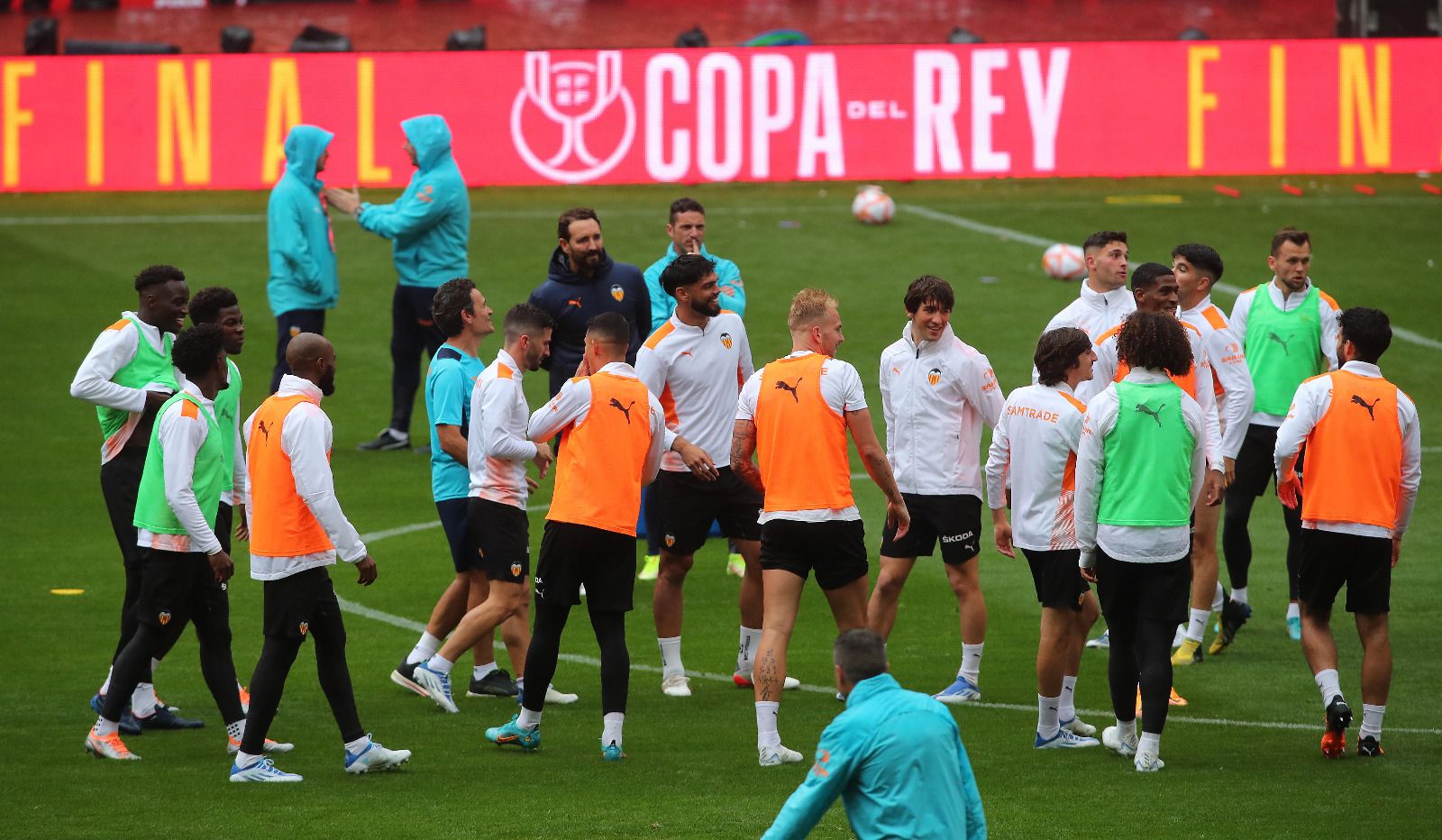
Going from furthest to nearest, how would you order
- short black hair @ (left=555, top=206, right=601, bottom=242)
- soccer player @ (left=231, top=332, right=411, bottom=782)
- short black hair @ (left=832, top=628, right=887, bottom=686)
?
short black hair @ (left=555, top=206, right=601, bottom=242) < soccer player @ (left=231, top=332, right=411, bottom=782) < short black hair @ (left=832, top=628, right=887, bottom=686)

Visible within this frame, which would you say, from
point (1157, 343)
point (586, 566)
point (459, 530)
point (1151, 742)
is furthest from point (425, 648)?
point (1157, 343)

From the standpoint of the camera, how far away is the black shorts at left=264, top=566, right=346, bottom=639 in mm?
8062

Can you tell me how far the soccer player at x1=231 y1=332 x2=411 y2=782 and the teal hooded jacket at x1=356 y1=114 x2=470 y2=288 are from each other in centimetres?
727

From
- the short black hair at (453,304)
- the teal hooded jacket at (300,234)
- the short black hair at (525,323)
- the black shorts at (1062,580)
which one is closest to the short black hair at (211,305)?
the short black hair at (453,304)

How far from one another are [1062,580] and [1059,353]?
1.07 meters

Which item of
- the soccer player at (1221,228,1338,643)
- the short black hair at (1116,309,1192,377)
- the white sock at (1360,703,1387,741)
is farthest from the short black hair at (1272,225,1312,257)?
the white sock at (1360,703,1387,741)

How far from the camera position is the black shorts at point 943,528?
31.0 feet

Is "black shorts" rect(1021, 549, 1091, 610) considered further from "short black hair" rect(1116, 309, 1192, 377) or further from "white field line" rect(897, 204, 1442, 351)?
"white field line" rect(897, 204, 1442, 351)

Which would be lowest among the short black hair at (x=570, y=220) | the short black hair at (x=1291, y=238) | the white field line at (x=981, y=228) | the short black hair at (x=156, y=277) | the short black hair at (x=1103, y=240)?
the short black hair at (x=156, y=277)

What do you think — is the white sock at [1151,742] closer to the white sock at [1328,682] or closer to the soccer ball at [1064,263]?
the white sock at [1328,682]

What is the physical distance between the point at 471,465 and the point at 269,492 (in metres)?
1.28

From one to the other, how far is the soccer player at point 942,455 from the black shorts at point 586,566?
1.59m

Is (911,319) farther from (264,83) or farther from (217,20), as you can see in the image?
(217,20)

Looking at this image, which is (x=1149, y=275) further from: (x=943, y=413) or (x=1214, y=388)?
(x=943, y=413)
